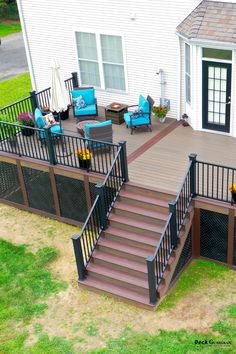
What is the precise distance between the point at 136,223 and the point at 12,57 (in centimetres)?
2090

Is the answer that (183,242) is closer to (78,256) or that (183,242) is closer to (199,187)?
(199,187)

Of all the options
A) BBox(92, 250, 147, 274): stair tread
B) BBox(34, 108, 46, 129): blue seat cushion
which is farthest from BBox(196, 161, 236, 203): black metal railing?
BBox(34, 108, 46, 129): blue seat cushion

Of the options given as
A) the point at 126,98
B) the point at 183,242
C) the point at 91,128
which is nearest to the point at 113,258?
the point at 183,242

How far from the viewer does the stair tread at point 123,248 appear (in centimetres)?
1132

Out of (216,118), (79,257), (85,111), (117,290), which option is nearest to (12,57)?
(85,111)

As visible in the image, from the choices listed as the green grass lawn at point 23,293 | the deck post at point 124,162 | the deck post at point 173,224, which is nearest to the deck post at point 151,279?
the deck post at point 173,224

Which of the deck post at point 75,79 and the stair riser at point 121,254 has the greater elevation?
the deck post at point 75,79

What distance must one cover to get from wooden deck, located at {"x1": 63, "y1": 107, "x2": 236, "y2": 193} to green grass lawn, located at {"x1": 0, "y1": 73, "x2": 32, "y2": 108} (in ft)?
27.0

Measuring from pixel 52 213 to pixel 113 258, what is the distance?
3.28 meters

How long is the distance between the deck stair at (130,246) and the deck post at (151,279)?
0.17 meters

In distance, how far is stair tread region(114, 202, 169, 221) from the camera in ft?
38.1

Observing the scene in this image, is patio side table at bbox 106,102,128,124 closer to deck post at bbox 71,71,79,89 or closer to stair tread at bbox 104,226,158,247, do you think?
deck post at bbox 71,71,79,89

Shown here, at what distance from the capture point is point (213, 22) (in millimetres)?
12906

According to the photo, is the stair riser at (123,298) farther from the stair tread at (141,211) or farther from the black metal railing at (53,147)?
the black metal railing at (53,147)
